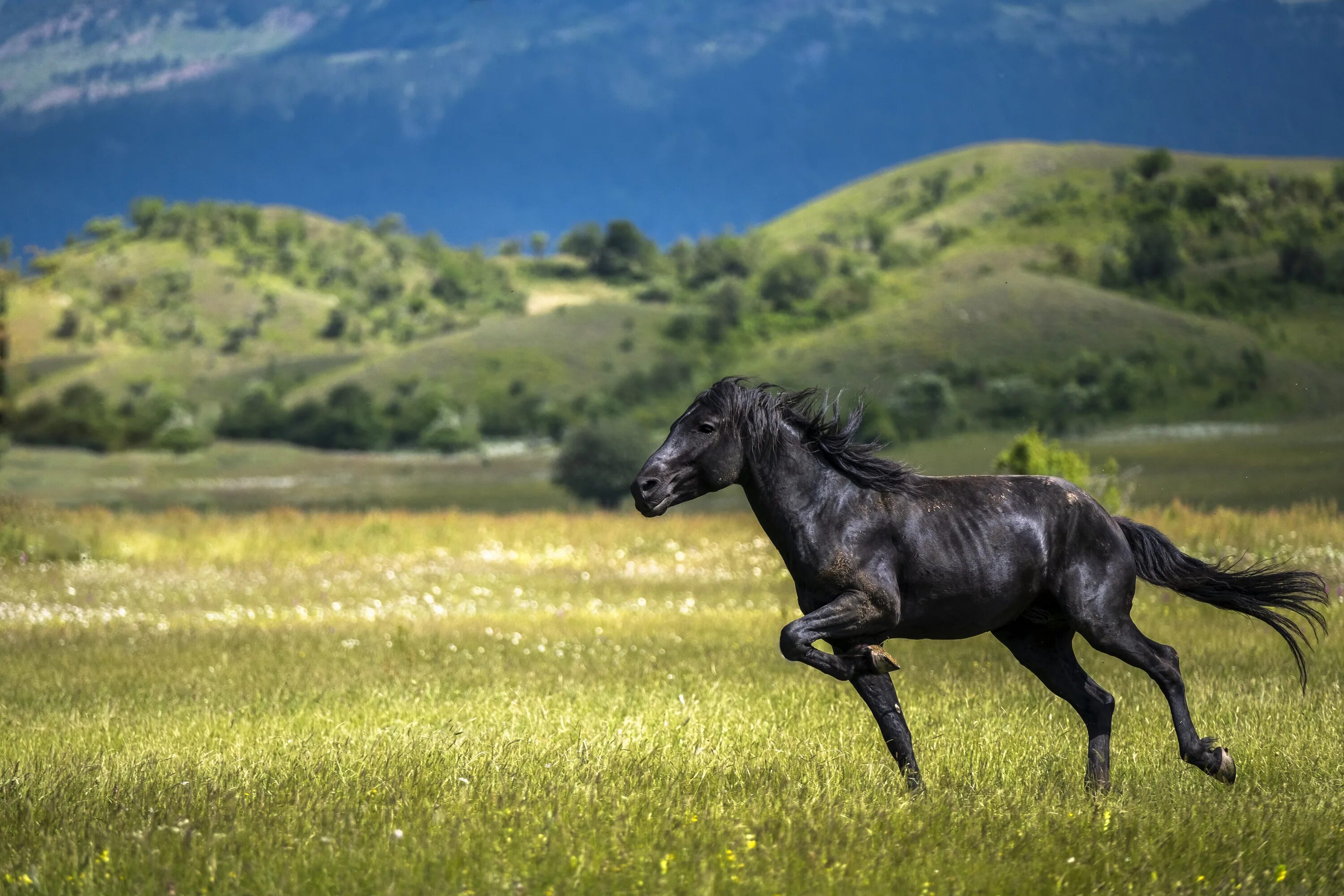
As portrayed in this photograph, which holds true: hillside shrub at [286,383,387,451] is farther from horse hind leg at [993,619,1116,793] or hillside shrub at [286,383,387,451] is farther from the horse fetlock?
the horse fetlock

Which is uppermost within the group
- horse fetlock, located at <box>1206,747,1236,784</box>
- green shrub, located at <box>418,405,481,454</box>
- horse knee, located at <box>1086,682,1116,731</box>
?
horse knee, located at <box>1086,682,1116,731</box>

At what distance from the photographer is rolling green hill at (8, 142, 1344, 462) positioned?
9538cm

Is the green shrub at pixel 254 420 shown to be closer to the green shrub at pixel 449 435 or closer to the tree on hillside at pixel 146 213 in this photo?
the green shrub at pixel 449 435

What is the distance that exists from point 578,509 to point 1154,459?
27.5 meters

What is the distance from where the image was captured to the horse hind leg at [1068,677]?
7977mm

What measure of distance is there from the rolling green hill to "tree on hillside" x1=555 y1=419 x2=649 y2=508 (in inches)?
1071

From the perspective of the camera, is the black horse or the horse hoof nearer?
the horse hoof

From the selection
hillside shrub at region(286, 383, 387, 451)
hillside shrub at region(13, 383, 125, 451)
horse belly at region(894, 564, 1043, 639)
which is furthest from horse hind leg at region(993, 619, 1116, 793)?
hillside shrub at region(286, 383, 387, 451)

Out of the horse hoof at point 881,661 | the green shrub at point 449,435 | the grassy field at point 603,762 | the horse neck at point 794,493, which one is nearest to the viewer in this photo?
the grassy field at point 603,762

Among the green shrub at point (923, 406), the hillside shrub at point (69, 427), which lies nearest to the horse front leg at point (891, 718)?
the green shrub at point (923, 406)

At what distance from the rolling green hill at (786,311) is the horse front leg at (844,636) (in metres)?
65.2

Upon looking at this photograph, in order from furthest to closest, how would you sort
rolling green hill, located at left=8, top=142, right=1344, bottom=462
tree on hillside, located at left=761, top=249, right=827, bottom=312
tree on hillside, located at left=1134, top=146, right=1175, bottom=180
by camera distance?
tree on hillside, located at left=1134, top=146, right=1175, bottom=180
tree on hillside, located at left=761, top=249, right=827, bottom=312
rolling green hill, located at left=8, top=142, right=1344, bottom=462

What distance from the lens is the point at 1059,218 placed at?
490 feet

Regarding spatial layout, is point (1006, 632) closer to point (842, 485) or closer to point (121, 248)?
point (842, 485)
